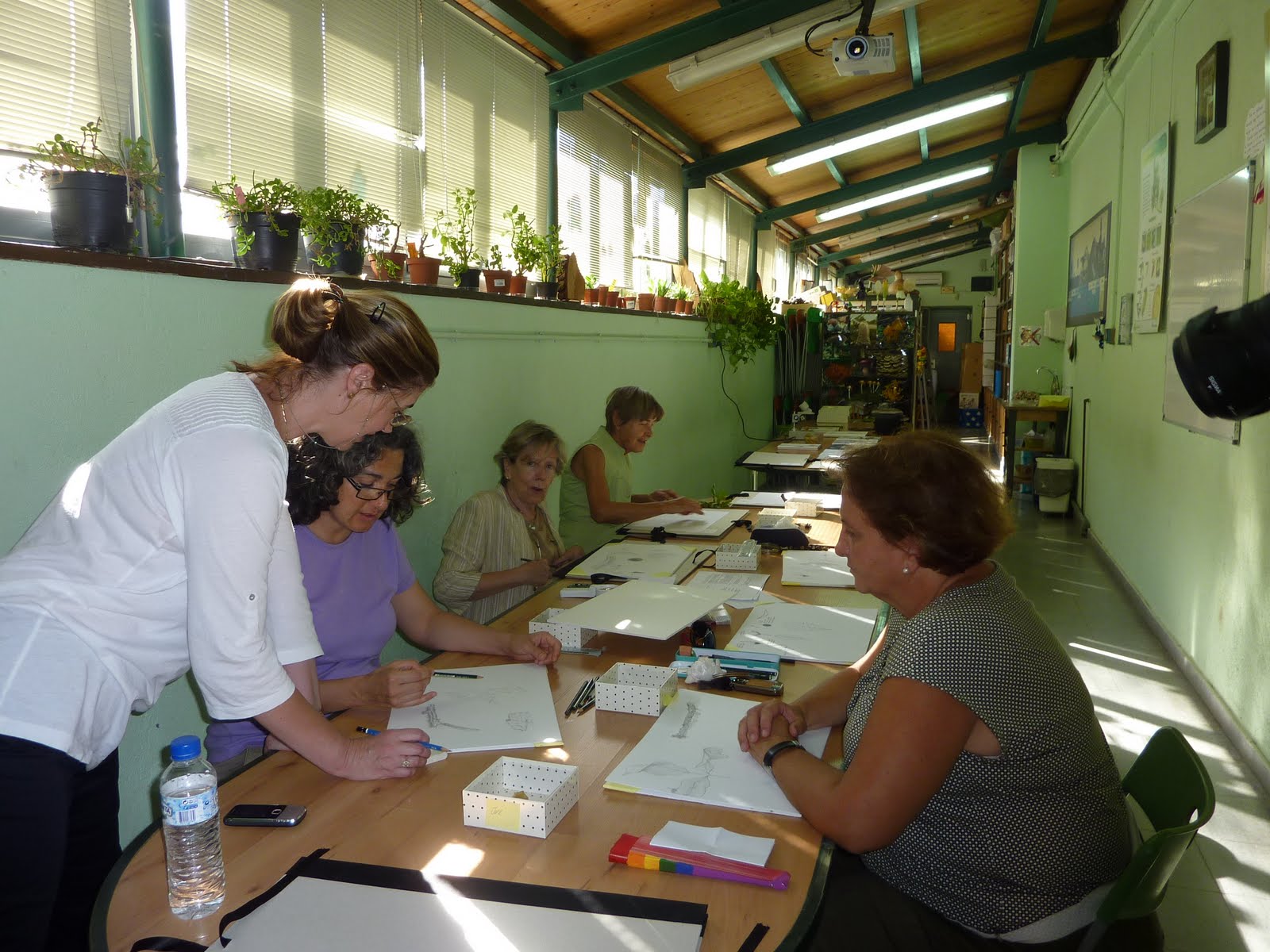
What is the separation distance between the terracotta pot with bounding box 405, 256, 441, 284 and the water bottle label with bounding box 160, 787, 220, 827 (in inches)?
94.3

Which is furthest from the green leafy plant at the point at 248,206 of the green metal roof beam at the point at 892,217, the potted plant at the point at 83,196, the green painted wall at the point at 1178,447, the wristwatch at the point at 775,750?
the green metal roof beam at the point at 892,217

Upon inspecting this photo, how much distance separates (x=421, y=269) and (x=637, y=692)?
6.78ft

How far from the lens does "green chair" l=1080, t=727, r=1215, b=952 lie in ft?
→ 4.25

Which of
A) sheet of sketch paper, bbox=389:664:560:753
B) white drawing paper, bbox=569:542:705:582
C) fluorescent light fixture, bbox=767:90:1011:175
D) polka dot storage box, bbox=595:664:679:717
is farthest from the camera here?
fluorescent light fixture, bbox=767:90:1011:175

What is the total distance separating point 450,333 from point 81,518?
6.86 ft

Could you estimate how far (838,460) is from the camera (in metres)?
1.73

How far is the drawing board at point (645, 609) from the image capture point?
220 centimetres

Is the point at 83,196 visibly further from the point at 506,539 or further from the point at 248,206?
the point at 506,539

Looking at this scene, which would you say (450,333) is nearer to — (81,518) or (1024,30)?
(81,518)

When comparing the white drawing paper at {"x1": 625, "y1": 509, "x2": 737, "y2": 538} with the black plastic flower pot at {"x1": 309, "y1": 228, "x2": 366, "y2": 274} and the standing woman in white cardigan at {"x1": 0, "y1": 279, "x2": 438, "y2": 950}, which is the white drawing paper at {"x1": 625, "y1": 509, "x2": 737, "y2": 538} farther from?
the standing woman in white cardigan at {"x1": 0, "y1": 279, "x2": 438, "y2": 950}

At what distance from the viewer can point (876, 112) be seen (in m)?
7.32

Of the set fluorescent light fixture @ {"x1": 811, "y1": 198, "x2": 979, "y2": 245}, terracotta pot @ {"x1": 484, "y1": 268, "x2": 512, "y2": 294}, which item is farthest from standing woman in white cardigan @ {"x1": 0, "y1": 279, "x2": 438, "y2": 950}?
fluorescent light fixture @ {"x1": 811, "y1": 198, "x2": 979, "y2": 245}

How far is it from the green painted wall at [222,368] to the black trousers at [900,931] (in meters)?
1.57

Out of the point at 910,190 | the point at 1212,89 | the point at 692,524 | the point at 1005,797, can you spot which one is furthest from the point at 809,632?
the point at 910,190
